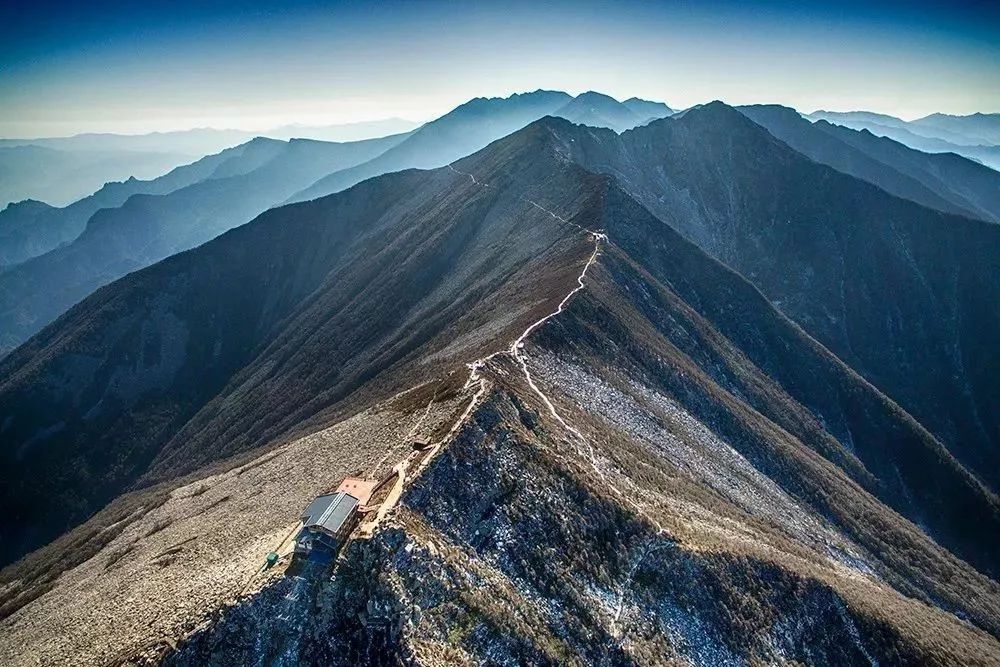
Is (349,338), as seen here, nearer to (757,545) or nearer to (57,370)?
(57,370)

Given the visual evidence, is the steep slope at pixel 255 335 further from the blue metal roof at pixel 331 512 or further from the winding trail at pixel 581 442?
the blue metal roof at pixel 331 512

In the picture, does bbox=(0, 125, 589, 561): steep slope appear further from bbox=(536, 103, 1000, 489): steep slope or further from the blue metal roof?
bbox=(536, 103, 1000, 489): steep slope

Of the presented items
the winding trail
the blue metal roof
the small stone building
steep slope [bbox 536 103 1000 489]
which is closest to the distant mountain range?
the winding trail

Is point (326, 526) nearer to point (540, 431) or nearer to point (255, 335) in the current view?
point (540, 431)

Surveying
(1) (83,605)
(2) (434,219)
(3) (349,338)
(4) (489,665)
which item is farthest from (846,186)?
(1) (83,605)

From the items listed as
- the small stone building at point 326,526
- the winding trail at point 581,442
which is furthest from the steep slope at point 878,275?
the small stone building at point 326,526

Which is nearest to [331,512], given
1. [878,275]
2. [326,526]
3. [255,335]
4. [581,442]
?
[326,526]
